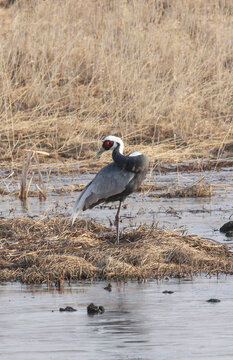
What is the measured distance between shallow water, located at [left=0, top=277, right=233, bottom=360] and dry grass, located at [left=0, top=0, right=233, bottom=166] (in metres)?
7.98

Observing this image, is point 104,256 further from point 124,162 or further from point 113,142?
point 113,142

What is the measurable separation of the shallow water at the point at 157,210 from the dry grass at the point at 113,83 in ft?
8.14

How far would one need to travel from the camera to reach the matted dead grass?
759cm

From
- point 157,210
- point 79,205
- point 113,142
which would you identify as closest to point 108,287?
point 79,205

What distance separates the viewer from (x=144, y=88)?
1706 cm

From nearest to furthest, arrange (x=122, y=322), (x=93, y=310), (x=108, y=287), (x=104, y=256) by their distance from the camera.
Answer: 1. (x=122, y=322)
2. (x=93, y=310)
3. (x=108, y=287)
4. (x=104, y=256)

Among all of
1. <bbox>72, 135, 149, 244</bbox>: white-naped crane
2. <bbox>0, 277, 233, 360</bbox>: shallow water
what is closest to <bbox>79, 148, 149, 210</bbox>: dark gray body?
<bbox>72, 135, 149, 244</bbox>: white-naped crane

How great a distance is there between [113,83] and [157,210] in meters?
6.68

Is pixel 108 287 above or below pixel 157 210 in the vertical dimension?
below

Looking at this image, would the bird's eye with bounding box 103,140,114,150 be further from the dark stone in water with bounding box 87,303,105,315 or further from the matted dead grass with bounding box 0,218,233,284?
the dark stone in water with bounding box 87,303,105,315

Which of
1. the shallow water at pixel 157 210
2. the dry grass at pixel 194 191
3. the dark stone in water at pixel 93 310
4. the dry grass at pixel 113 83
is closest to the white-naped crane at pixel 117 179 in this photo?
the shallow water at pixel 157 210

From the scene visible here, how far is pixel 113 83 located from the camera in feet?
57.6

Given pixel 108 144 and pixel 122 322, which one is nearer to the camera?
pixel 122 322

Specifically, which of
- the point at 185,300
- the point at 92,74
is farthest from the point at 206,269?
the point at 92,74
